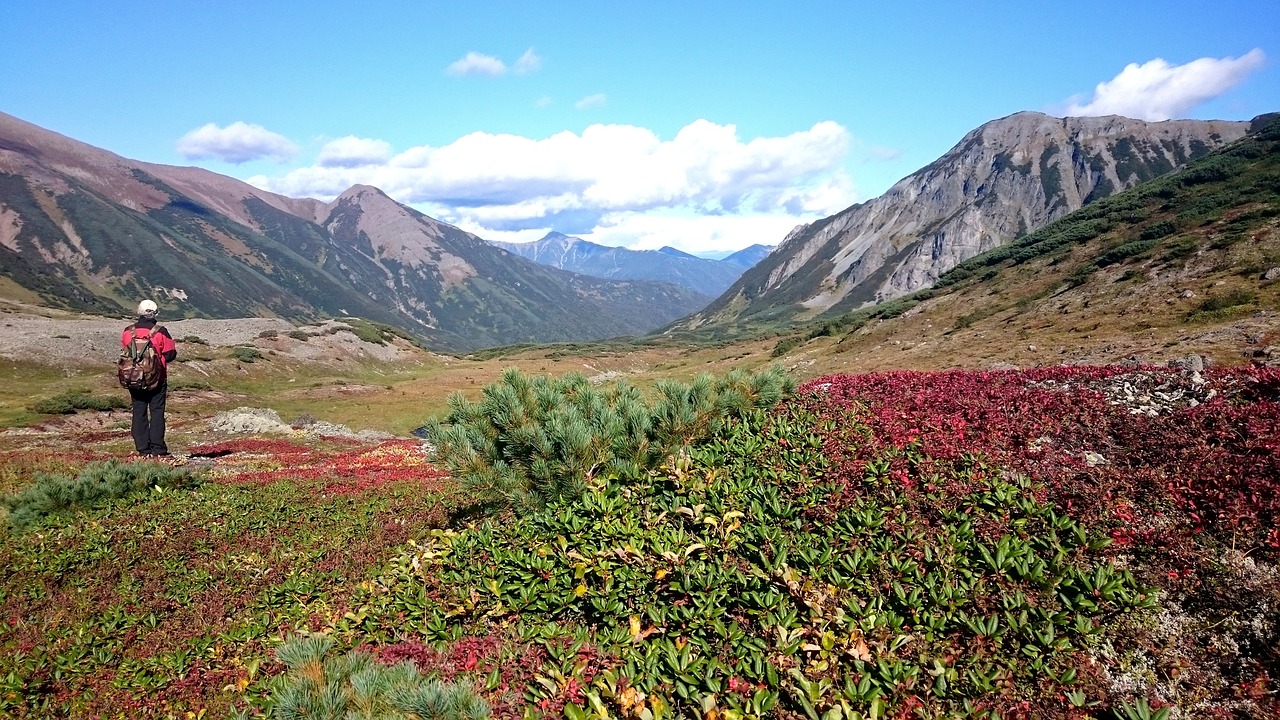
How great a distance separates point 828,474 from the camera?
693 cm

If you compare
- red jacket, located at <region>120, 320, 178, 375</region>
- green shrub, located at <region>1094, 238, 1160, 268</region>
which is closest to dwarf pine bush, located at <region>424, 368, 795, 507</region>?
red jacket, located at <region>120, 320, 178, 375</region>

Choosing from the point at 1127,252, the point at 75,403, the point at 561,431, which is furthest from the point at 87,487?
the point at 1127,252

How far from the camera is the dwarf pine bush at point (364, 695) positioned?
124 inches

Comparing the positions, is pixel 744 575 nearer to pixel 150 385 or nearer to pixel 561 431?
pixel 561 431

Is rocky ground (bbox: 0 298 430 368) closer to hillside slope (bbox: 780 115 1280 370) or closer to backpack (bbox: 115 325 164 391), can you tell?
backpack (bbox: 115 325 164 391)

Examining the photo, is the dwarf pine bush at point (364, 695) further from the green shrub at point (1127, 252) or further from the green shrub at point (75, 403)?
the green shrub at point (1127, 252)

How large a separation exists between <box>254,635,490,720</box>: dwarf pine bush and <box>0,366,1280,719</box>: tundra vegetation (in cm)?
2

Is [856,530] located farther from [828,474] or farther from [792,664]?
[792,664]

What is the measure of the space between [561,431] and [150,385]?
1445cm

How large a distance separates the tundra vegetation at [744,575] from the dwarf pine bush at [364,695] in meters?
0.02

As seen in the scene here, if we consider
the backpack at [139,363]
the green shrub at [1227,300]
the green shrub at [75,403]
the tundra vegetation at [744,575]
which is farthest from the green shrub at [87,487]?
the green shrub at [1227,300]

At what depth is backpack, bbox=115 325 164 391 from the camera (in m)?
14.8

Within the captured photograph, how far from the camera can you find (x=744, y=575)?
5332mm

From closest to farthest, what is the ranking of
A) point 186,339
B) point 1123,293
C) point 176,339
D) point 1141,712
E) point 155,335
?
point 1141,712 → point 155,335 → point 1123,293 → point 176,339 → point 186,339
